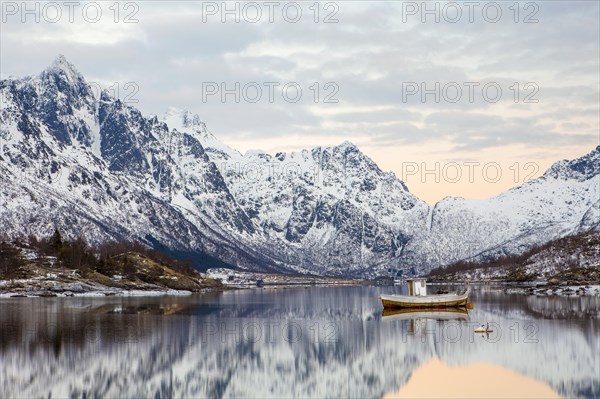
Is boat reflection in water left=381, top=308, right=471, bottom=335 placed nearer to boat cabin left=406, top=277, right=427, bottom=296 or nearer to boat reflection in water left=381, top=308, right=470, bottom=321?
boat reflection in water left=381, top=308, right=470, bottom=321

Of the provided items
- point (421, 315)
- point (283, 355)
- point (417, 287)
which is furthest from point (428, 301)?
point (283, 355)

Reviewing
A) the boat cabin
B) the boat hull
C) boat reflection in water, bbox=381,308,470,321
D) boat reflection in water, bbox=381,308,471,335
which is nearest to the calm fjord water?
boat reflection in water, bbox=381,308,471,335

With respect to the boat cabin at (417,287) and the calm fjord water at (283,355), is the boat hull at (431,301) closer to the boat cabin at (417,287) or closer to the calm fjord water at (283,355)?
the boat cabin at (417,287)

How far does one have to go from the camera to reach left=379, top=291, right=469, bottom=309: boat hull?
17175cm

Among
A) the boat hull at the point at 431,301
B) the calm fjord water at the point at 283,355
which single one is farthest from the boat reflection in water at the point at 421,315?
the boat hull at the point at 431,301

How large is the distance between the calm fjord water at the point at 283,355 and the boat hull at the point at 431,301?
28220 millimetres

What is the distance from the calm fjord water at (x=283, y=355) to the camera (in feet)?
244

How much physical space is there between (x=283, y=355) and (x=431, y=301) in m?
84.3

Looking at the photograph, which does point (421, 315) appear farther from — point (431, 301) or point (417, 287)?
point (417, 287)

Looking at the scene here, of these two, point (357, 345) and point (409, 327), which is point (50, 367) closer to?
point (357, 345)

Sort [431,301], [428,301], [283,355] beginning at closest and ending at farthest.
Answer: [283,355] < [431,301] < [428,301]

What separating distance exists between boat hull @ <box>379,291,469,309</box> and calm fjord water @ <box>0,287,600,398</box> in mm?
28220

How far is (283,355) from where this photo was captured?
309 feet

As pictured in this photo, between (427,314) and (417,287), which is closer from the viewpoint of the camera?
(427,314)
